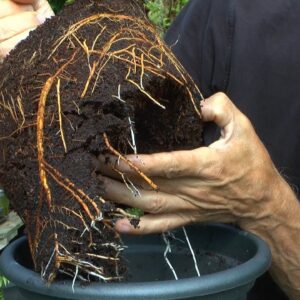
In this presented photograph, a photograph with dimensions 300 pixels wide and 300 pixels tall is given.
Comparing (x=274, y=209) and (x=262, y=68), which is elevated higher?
(x=262, y=68)

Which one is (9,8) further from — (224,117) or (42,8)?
(224,117)

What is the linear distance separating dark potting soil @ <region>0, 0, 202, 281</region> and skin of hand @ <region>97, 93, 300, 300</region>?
0.05 metres

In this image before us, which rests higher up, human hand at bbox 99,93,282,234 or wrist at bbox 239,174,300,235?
human hand at bbox 99,93,282,234

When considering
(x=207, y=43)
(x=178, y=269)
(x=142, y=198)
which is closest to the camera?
(x=142, y=198)

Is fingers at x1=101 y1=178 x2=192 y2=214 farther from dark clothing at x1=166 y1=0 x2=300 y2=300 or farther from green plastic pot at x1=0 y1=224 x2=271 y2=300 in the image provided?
dark clothing at x1=166 y1=0 x2=300 y2=300

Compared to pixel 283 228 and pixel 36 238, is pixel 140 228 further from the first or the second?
pixel 283 228

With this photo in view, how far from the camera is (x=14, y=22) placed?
1.29 metres

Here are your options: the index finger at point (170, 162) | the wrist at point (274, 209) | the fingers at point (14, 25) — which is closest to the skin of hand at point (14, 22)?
the fingers at point (14, 25)

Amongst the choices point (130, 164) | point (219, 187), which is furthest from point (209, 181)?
point (130, 164)

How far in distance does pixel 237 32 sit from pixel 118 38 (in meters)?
0.52

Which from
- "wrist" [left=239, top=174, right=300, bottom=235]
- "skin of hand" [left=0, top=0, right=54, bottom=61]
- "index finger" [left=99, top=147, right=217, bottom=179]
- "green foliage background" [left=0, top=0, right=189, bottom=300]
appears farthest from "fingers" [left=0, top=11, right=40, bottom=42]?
"green foliage background" [left=0, top=0, right=189, bottom=300]

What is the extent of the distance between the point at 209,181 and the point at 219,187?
0.11 ft

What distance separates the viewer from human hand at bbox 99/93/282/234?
3.34 feet

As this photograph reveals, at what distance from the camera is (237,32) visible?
1.51m
